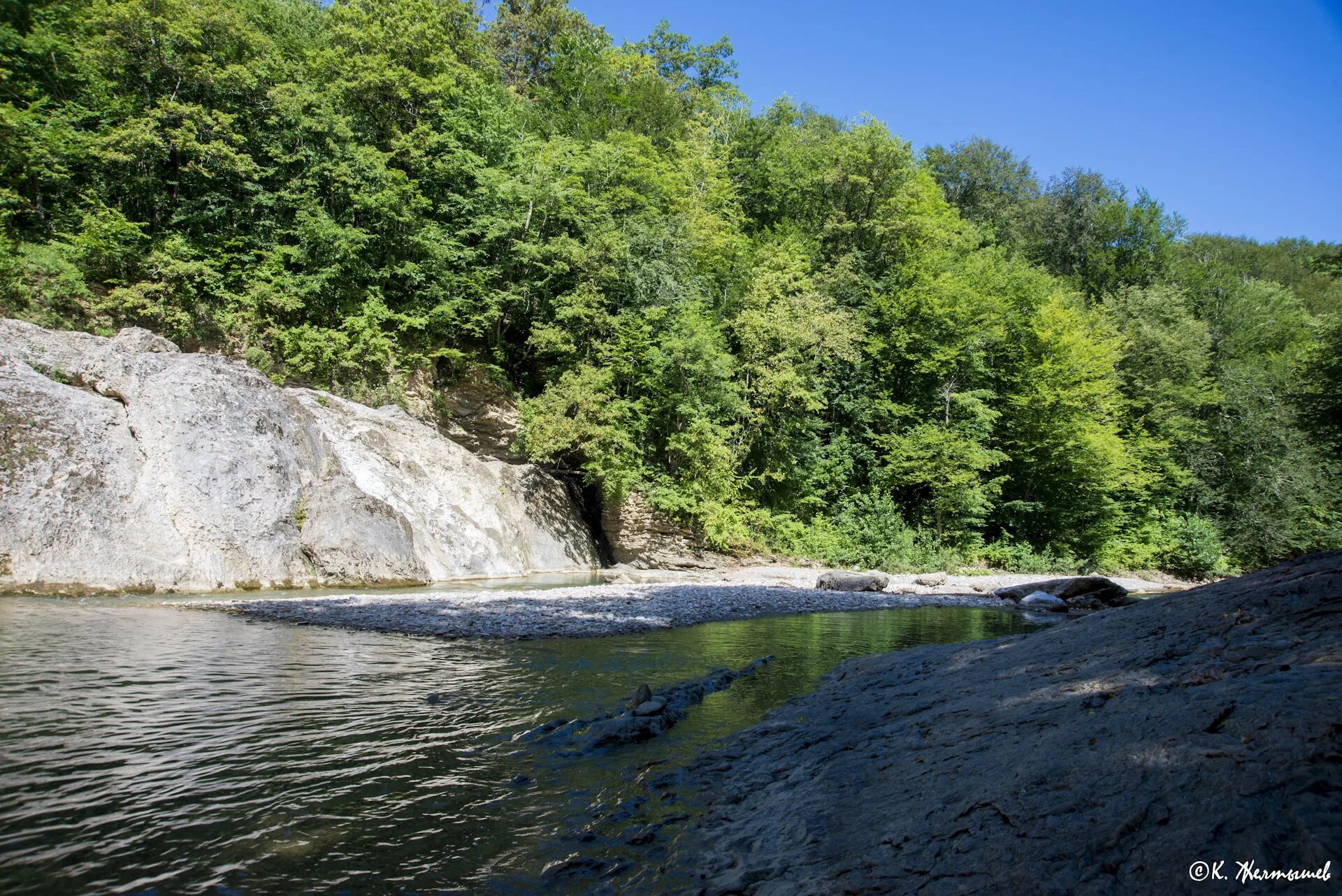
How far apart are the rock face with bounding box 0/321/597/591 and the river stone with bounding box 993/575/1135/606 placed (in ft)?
48.6

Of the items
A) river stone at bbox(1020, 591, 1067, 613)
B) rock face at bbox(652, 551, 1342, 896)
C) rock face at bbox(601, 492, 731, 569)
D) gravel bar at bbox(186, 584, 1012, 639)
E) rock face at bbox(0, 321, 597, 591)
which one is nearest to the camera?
rock face at bbox(652, 551, 1342, 896)

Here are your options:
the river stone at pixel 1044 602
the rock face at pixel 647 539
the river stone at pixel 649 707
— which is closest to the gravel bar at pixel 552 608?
the river stone at pixel 1044 602

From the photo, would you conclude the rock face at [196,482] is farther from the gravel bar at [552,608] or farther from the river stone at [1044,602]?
the river stone at [1044,602]

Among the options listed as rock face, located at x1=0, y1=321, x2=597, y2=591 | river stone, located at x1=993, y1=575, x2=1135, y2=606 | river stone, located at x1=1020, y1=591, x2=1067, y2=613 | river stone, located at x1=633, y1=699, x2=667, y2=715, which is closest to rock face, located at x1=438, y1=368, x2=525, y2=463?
rock face, located at x1=0, y1=321, x2=597, y2=591

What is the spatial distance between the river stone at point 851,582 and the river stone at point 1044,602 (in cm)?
381

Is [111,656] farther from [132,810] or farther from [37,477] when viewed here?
[37,477]

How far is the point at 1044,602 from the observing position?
1583 cm

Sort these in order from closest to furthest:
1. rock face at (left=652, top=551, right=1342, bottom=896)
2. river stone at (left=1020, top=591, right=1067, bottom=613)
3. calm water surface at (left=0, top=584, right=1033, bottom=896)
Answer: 1. rock face at (left=652, top=551, right=1342, bottom=896)
2. calm water surface at (left=0, top=584, right=1033, bottom=896)
3. river stone at (left=1020, top=591, right=1067, bottom=613)

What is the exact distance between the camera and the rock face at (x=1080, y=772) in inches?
90.2

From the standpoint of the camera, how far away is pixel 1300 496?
29781 mm

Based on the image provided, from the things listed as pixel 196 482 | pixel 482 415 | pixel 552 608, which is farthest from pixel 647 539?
pixel 196 482

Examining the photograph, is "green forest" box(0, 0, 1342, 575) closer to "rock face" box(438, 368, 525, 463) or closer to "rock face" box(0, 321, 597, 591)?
"rock face" box(438, 368, 525, 463)

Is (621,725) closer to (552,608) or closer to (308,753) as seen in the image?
(308,753)

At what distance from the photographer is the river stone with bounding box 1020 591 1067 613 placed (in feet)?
50.2
